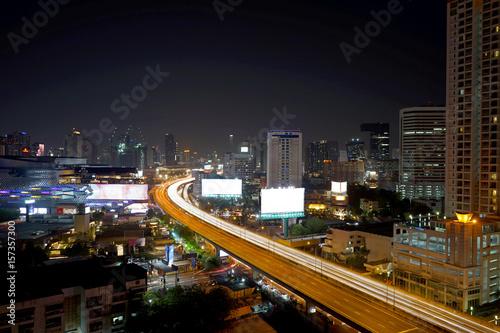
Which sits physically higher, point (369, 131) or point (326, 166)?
point (369, 131)

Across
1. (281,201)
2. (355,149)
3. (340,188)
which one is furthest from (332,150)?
(281,201)

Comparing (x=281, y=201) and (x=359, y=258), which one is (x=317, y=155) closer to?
(x=281, y=201)

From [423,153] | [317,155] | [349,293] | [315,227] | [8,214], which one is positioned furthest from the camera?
[317,155]

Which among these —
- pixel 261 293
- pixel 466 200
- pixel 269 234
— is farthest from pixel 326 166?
pixel 261 293

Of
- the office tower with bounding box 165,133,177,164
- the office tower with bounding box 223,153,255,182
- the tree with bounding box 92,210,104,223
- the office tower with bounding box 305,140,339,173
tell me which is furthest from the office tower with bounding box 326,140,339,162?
the tree with bounding box 92,210,104,223

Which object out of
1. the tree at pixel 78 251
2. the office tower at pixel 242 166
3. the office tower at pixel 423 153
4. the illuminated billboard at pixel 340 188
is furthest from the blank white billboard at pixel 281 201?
the office tower at pixel 242 166

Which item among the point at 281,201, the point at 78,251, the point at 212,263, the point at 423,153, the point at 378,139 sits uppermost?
the point at 378,139

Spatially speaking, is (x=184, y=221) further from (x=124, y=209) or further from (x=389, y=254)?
(x=389, y=254)
